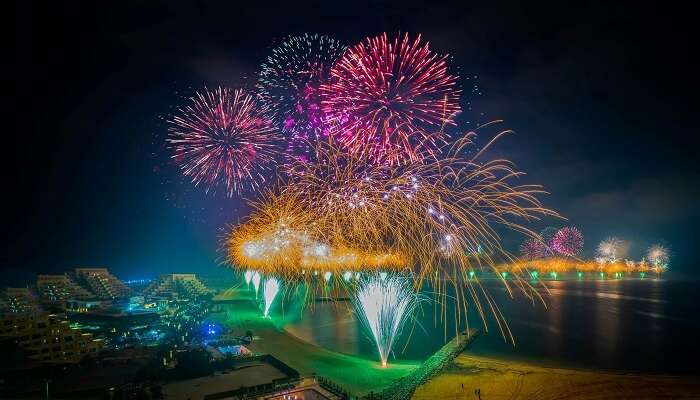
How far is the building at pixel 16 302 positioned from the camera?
105 ft

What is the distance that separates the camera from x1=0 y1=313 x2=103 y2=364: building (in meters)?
24.2

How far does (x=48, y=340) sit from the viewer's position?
24.5 metres

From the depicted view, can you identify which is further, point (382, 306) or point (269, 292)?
point (269, 292)

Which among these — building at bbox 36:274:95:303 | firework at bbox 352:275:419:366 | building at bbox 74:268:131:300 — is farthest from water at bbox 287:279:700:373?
building at bbox 74:268:131:300

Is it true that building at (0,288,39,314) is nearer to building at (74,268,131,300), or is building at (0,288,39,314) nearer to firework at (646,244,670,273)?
building at (74,268,131,300)

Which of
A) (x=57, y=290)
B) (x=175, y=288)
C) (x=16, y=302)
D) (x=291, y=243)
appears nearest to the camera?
(x=16, y=302)

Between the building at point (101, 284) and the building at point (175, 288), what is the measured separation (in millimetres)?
3824

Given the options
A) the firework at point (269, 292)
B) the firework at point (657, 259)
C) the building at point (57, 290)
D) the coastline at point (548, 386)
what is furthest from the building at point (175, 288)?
the firework at point (657, 259)

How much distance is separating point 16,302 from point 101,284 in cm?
2431

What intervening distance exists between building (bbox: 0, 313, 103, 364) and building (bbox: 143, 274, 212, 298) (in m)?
37.0

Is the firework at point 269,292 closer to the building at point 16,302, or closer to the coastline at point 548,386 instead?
the building at point 16,302

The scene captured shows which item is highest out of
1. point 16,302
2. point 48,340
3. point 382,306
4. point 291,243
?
point 291,243

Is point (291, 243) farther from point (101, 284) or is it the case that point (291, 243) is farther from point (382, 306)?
point (101, 284)

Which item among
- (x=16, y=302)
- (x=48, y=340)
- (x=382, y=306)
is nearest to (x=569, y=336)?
(x=382, y=306)
